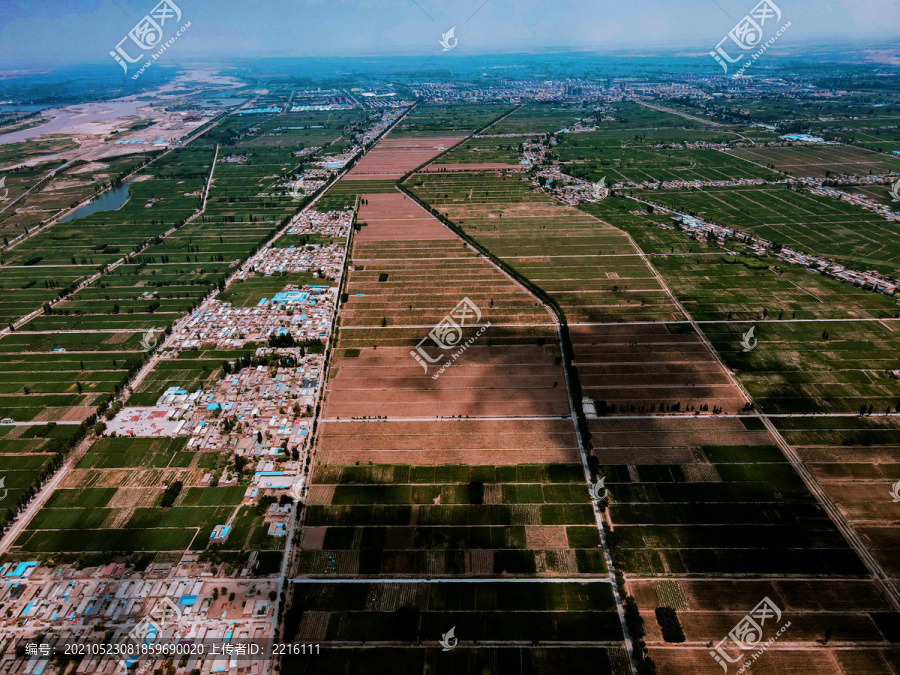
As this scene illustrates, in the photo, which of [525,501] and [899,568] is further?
[525,501]

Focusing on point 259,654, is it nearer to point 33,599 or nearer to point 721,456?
point 33,599

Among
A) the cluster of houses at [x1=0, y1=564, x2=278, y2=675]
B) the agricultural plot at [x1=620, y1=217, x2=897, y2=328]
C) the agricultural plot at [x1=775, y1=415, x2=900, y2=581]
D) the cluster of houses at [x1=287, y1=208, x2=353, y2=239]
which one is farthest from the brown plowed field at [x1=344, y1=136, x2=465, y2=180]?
the cluster of houses at [x1=0, y1=564, x2=278, y2=675]

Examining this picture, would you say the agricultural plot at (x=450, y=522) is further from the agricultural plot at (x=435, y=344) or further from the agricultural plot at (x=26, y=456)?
the agricultural plot at (x=26, y=456)

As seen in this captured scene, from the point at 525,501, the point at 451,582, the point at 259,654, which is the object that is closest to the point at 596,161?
the point at 525,501

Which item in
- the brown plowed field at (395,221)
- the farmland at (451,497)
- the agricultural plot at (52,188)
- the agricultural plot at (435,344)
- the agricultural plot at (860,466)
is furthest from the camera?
the agricultural plot at (52,188)

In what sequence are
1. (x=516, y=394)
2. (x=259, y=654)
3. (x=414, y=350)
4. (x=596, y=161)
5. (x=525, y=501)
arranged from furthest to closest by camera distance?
(x=596, y=161), (x=414, y=350), (x=516, y=394), (x=525, y=501), (x=259, y=654)

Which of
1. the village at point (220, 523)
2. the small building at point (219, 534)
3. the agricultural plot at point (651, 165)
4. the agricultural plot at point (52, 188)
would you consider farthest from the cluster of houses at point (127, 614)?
the agricultural plot at point (651, 165)
